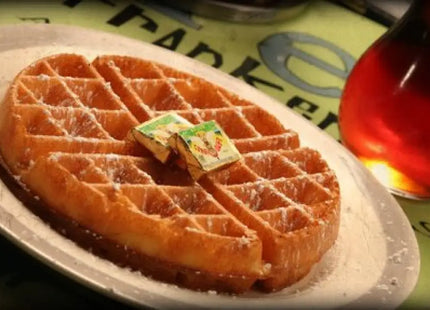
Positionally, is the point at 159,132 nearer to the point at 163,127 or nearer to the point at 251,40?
the point at 163,127

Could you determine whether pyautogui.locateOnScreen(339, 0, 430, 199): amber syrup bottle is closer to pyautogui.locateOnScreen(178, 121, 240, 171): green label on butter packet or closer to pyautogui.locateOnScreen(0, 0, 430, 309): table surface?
pyautogui.locateOnScreen(0, 0, 430, 309): table surface

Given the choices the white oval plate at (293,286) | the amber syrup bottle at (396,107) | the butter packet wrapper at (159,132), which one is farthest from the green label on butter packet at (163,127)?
the amber syrup bottle at (396,107)

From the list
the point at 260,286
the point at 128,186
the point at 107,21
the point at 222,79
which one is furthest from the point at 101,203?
the point at 107,21

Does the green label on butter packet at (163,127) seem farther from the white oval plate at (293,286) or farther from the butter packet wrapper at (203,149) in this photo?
the white oval plate at (293,286)

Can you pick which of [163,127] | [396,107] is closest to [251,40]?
[396,107]

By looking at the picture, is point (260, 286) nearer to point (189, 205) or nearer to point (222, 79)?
point (189, 205)
